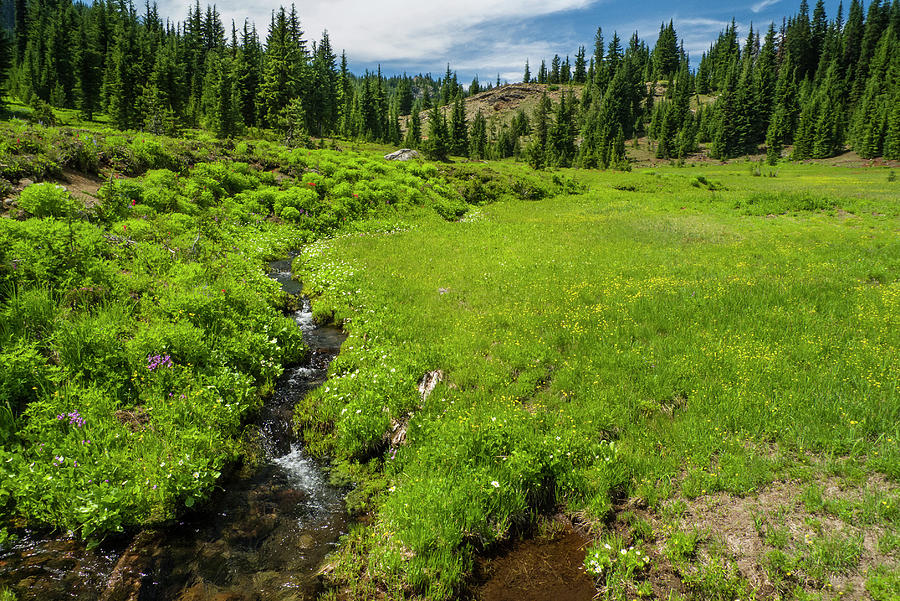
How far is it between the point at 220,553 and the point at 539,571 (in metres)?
4.48

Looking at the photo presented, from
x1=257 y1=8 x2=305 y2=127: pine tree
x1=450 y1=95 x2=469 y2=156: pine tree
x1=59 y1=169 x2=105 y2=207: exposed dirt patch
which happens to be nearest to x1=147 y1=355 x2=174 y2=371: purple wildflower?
x1=59 y1=169 x2=105 y2=207: exposed dirt patch

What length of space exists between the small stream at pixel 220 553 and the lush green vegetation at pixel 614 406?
2.09 ft

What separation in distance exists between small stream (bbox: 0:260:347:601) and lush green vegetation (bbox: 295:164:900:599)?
0.64 metres

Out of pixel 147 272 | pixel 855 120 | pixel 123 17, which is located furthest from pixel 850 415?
pixel 123 17

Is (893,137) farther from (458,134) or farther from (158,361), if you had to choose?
(158,361)

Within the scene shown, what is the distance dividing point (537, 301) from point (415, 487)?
26.7 feet

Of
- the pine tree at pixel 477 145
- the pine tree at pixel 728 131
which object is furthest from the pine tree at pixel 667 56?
the pine tree at pixel 477 145

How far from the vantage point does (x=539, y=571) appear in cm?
566

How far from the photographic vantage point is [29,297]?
27.5 feet

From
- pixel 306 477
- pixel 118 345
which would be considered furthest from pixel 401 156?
pixel 306 477

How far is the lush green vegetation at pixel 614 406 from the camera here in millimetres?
5441

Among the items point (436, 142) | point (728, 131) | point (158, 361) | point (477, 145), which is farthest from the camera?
point (477, 145)

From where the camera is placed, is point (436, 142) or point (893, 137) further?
point (436, 142)

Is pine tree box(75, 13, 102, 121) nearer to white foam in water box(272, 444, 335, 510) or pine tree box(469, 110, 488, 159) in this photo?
pine tree box(469, 110, 488, 159)
